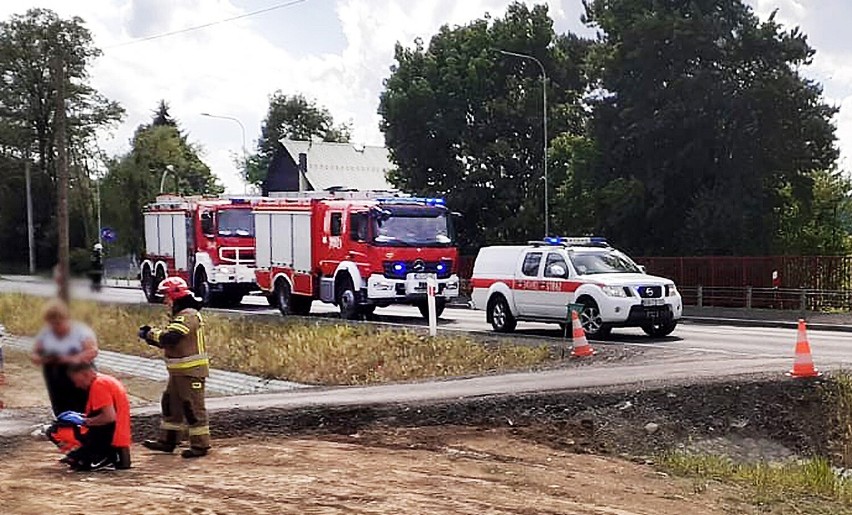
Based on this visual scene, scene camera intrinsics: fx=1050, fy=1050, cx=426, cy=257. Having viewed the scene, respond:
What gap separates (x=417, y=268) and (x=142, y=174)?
64.6 ft

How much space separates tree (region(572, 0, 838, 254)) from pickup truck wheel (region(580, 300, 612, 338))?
16639 mm

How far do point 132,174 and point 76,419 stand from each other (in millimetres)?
3980

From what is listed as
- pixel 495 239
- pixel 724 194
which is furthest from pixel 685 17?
pixel 495 239

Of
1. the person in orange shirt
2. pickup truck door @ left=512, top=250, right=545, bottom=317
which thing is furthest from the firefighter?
pickup truck door @ left=512, top=250, right=545, bottom=317

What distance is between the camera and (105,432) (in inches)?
334

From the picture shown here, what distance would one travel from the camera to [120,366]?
8.32 meters

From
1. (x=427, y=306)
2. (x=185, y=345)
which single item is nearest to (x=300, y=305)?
(x=427, y=306)

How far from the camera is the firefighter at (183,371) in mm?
9211

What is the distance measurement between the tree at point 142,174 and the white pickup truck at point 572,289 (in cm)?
1552

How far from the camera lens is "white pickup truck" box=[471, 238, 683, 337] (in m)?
19.8

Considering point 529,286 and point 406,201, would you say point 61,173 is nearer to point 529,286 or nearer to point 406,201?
point 529,286

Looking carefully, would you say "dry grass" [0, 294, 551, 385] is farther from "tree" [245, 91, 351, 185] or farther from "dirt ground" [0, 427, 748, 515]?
"tree" [245, 91, 351, 185]

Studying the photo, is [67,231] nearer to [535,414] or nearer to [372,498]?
[372,498]

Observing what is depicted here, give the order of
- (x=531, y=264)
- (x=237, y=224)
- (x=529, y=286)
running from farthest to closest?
(x=237, y=224), (x=531, y=264), (x=529, y=286)
